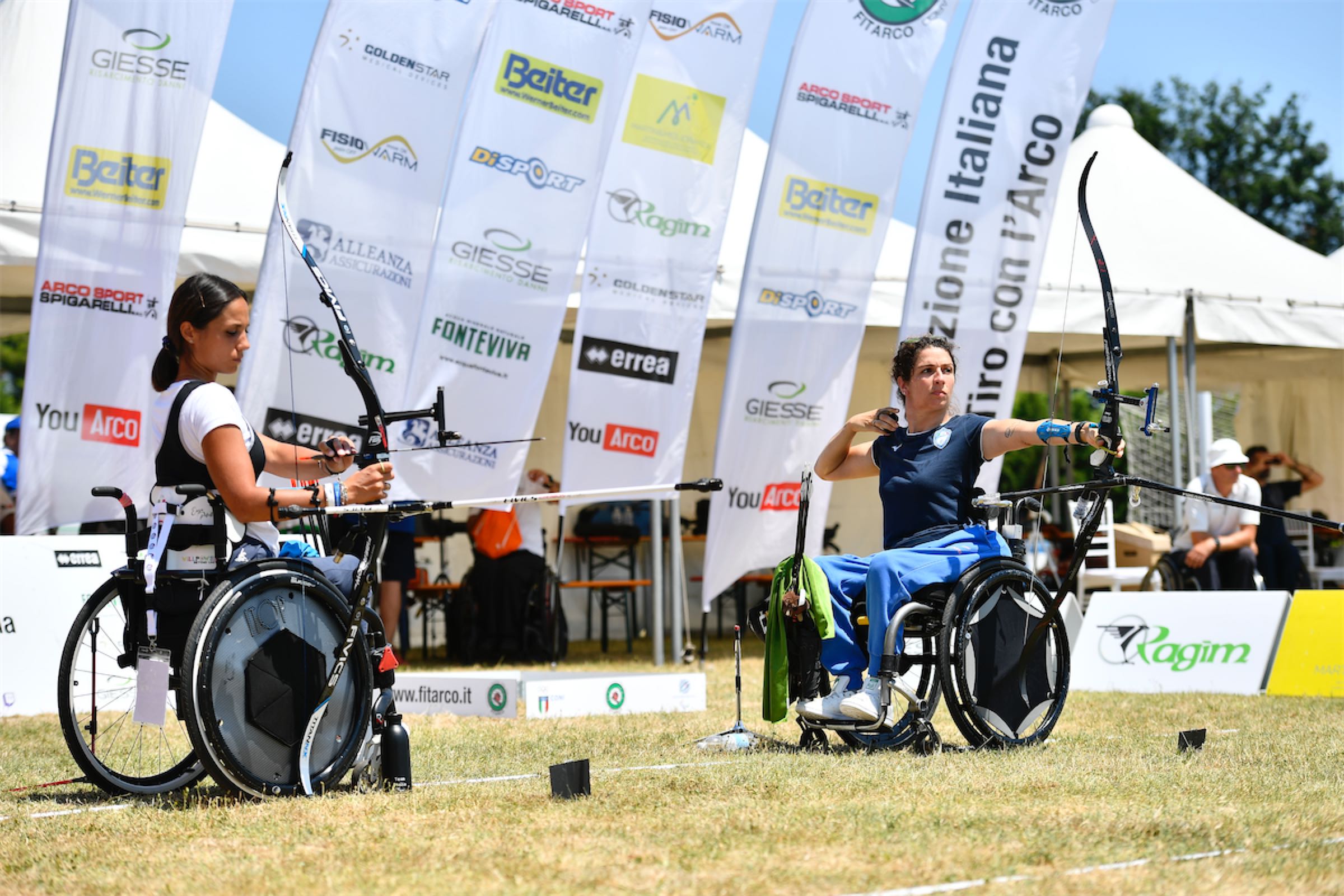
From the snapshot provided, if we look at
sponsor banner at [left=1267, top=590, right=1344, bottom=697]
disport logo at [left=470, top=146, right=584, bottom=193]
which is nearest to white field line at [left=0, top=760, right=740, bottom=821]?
sponsor banner at [left=1267, top=590, right=1344, bottom=697]

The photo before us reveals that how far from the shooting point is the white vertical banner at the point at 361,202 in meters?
7.88

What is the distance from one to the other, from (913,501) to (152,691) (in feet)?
8.52

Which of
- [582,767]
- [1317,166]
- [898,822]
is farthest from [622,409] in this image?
[1317,166]

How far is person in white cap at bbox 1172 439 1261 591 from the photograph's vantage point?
902cm

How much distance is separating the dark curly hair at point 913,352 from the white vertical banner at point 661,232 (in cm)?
337

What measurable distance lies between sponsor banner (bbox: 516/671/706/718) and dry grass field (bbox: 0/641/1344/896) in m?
1.22

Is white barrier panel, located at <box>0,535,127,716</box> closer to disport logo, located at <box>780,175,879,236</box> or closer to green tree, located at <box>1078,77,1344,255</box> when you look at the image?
disport logo, located at <box>780,175,879,236</box>

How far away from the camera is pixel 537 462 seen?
483 inches

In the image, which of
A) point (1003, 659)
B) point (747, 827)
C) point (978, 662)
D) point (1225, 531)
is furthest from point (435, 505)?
point (1225, 531)

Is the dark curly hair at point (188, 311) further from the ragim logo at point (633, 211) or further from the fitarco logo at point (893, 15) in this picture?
the fitarco logo at point (893, 15)

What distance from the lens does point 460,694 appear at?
6562 millimetres

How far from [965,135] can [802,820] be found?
6418 mm

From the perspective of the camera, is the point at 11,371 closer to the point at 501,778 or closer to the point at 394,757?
the point at 501,778

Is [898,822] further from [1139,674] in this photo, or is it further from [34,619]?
[34,619]
